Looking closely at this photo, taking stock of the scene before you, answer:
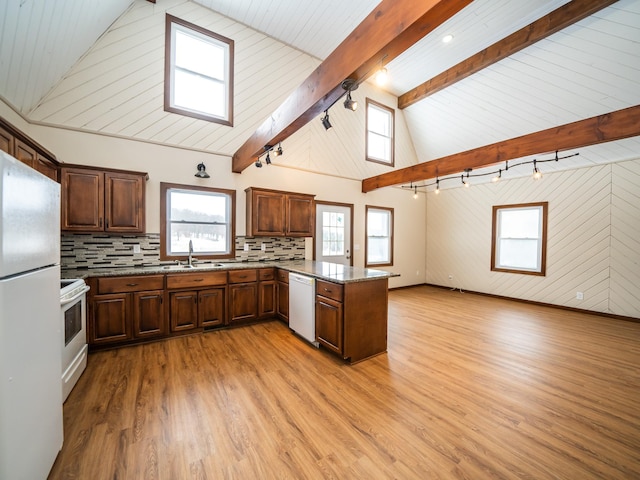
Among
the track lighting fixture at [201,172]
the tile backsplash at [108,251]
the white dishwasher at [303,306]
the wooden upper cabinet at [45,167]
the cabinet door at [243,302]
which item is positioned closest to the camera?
the wooden upper cabinet at [45,167]

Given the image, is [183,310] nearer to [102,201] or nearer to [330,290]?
[102,201]

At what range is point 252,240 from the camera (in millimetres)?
4555

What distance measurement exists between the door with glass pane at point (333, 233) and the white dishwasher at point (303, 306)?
189 cm

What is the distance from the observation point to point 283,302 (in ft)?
13.1

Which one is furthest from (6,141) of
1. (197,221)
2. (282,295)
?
(282,295)

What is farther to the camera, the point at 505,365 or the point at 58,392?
the point at 505,365

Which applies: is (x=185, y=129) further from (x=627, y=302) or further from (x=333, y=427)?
(x=627, y=302)

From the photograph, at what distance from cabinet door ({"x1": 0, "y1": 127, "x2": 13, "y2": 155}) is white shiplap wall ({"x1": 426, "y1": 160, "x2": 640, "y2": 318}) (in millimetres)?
7568

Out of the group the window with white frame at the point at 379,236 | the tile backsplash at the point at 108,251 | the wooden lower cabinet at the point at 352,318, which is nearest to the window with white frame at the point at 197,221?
the tile backsplash at the point at 108,251

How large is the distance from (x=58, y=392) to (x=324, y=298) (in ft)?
7.23

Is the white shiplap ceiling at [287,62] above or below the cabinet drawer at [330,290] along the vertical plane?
above

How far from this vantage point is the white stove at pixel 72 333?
2178 millimetres

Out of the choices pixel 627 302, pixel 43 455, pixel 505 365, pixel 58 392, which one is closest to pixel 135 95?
pixel 58 392

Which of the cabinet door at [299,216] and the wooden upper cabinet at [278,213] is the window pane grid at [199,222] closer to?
the wooden upper cabinet at [278,213]
